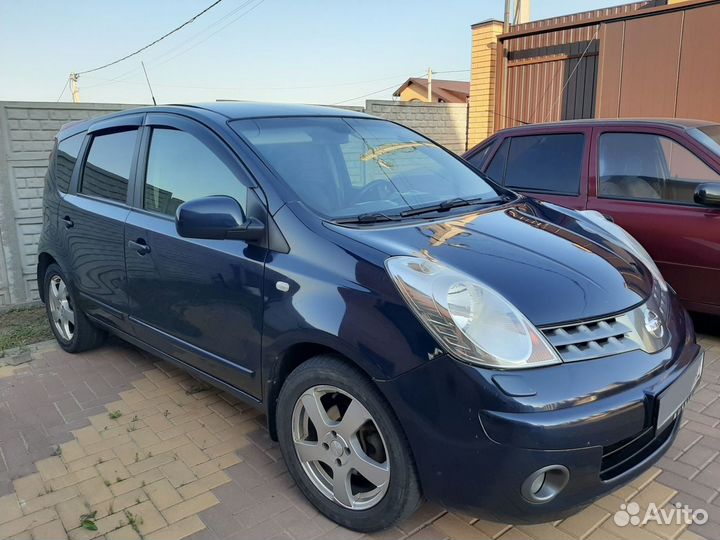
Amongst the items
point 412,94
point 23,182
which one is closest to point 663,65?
point 23,182

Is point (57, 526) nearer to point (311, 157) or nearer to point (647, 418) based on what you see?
point (311, 157)

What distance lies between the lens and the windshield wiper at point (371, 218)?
8.30ft

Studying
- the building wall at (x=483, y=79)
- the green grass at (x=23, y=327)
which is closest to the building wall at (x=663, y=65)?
the building wall at (x=483, y=79)

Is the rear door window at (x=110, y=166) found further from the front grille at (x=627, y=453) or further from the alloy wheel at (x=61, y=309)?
the front grille at (x=627, y=453)

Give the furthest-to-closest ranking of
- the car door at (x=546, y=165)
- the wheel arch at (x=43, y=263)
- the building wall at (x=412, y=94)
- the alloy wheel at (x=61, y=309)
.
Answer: the building wall at (x=412, y=94) < the car door at (x=546, y=165) < the wheel arch at (x=43, y=263) < the alloy wheel at (x=61, y=309)

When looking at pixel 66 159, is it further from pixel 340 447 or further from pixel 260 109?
pixel 340 447

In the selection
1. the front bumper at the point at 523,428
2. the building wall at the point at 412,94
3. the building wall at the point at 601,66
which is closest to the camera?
the front bumper at the point at 523,428

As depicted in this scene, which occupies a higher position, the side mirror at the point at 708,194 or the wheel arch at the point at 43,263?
the side mirror at the point at 708,194

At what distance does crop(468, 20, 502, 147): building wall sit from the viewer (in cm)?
1127

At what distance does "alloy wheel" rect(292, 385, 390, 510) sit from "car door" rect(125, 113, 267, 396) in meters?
0.37

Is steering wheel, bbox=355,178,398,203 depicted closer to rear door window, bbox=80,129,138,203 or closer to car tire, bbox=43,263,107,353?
rear door window, bbox=80,129,138,203

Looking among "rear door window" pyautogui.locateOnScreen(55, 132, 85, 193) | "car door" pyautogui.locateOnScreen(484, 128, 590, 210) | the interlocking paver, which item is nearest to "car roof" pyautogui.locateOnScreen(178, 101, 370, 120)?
"rear door window" pyautogui.locateOnScreen(55, 132, 85, 193)

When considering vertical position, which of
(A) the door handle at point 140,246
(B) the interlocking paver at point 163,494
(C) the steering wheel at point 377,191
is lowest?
(B) the interlocking paver at point 163,494

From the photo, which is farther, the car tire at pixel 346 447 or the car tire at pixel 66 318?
the car tire at pixel 66 318
